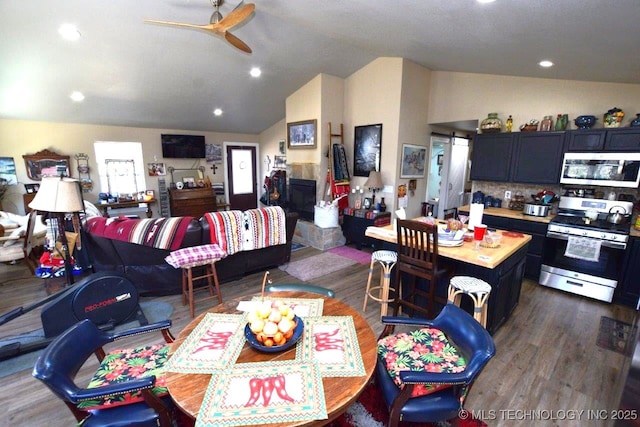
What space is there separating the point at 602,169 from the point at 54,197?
580 centimetres

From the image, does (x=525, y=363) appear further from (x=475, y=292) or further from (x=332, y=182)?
(x=332, y=182)

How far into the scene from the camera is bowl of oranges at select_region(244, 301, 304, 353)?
4.44ft

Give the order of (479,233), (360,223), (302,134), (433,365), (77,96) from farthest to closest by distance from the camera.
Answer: (302,134) < (360,223) < (77,96) < (479,233) < (433,365)

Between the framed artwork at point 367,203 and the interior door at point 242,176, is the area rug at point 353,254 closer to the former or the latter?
the framed artwork at point 367,203

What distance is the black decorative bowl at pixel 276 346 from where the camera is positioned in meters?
1.34

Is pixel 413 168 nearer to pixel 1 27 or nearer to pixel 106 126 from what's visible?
pixel 1 27

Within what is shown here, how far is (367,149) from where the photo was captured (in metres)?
5.29

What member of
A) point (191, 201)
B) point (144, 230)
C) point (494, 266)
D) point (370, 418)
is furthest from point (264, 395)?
point (191, 201)

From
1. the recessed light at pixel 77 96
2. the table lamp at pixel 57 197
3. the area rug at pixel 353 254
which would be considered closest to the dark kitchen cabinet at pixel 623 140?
the area rug at pixel 353 254

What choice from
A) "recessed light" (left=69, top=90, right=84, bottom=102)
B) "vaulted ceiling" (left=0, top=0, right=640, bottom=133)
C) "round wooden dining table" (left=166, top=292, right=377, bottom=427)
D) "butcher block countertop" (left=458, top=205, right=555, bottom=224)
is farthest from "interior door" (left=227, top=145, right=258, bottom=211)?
"round wooden dining table" (left=166, top=292, right=377, bottom=427)

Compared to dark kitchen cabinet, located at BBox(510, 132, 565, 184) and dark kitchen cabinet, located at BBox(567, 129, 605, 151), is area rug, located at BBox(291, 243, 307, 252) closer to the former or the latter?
dark kitchen cabinet, located at BBox(510, 132, 565, 184)

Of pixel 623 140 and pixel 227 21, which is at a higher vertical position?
pixel 227 21

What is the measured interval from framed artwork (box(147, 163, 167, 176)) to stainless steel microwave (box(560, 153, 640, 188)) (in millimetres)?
7625

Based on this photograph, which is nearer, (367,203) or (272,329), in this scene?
(272,329)
